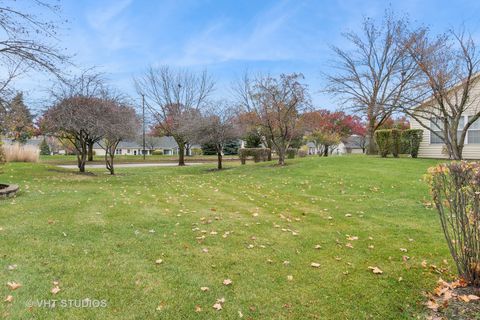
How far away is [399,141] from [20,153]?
876 inches

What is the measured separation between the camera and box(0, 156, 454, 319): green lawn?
9.19ft

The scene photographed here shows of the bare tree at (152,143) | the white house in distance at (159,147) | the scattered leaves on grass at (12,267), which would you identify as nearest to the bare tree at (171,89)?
the scattered leaves on grass at (12,267)

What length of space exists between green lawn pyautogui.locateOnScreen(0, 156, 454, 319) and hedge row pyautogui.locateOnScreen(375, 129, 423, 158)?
1064cm

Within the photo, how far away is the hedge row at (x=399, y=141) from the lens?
55.4 ft

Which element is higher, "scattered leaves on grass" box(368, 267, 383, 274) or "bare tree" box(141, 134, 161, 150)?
"bare tree" box(141, 134, 161, 150)

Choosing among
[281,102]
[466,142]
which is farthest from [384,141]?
[281,102]

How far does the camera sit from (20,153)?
64.4 feet

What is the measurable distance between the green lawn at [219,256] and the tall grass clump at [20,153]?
15115mm

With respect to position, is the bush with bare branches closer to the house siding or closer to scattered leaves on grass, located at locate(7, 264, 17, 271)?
scattered leaves on grass, located at locate(7, 264, 17, 271)

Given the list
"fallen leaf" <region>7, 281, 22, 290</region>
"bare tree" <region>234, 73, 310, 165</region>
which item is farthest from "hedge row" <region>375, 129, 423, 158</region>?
"fallen leaf" <region>7, 281, 22, 290</region>

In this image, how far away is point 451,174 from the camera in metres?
2.92

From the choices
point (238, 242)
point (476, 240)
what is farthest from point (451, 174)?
point (238, 242)

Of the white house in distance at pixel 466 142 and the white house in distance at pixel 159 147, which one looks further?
the white house in distance at pixel 159 147

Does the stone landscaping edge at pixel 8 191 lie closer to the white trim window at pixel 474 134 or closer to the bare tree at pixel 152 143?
the white trim window at pixel 474 134
